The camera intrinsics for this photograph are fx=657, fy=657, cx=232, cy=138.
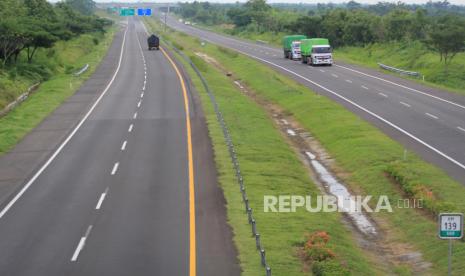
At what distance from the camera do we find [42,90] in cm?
5934

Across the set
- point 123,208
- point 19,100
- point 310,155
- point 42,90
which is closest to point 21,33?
point 42,90

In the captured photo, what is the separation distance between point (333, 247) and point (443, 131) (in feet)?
71.6

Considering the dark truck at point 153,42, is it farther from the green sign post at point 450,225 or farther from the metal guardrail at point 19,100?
the green sign post at point 450,225

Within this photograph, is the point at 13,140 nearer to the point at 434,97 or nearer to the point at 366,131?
the point at 366,131

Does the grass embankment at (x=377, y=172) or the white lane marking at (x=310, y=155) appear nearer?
the grass embankment at (x=377, y=172)

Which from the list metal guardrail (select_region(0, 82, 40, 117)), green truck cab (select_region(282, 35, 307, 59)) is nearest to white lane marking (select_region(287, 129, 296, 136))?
metal guardrail (select_region(0, 82, 40, 117))

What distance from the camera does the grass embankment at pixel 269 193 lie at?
1961 cm

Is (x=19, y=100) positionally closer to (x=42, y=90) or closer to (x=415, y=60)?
(x=42, y=90)

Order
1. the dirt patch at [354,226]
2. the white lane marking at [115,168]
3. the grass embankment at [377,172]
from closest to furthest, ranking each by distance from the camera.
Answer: the dirt patch at [354,226], the grass embankment at [377,172], the white lane marking at [115,168]

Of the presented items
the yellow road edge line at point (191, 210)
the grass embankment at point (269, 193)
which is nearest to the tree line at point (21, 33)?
the yellow road edge line at point (191, 210)

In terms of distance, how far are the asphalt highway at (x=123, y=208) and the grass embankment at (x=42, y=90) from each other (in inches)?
141

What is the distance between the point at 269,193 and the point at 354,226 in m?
3.77

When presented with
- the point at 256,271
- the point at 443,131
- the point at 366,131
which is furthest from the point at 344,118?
the point at 256,271

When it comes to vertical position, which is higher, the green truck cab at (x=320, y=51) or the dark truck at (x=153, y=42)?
the green truck cab at (x=320, y=51)
